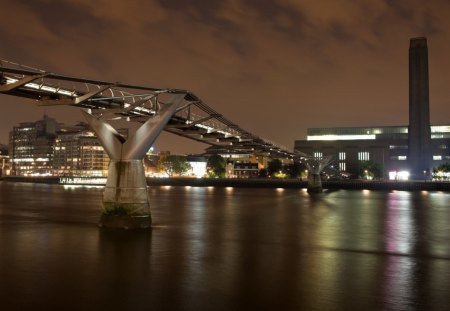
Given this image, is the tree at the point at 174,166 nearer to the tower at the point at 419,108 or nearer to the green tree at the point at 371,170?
the green tree at the point at 371,170

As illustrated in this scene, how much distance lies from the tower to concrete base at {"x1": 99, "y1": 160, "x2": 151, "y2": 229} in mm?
114583

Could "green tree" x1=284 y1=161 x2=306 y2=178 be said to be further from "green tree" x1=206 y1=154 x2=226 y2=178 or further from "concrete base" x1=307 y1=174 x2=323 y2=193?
"concrete base" x1=307 y1=174 x2=323 y2=193

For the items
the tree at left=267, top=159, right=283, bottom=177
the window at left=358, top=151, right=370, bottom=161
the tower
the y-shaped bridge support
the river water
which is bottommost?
the river water

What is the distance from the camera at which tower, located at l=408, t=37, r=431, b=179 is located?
12825cm

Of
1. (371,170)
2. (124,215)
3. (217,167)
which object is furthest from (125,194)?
(217,167)

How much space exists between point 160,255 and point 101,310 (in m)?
8.19

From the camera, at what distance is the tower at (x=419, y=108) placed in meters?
128

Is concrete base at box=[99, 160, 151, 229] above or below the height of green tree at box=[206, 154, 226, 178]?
below

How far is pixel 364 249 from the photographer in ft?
78.7

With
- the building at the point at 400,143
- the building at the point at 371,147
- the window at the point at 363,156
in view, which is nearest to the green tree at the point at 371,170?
the building at the point at 400,143

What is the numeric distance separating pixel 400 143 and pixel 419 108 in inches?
1245

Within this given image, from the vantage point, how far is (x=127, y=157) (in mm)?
25906

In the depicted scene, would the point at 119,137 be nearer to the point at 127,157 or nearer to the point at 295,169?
the point at 127,157

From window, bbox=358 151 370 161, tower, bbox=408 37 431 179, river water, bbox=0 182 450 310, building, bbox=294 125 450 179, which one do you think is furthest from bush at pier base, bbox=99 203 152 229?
window, bbox=358 151 370 161
